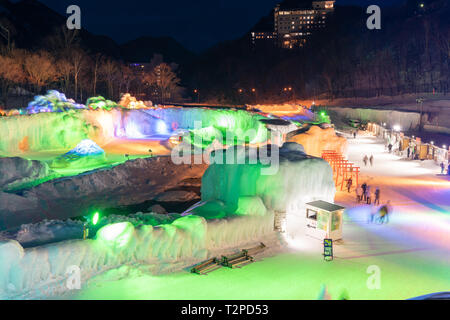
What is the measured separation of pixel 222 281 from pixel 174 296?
1.24 m

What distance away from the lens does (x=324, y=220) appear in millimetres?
11922

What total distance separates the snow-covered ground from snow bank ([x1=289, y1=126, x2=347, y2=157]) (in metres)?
7.40

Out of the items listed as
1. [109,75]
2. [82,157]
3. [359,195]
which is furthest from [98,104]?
[359,195]

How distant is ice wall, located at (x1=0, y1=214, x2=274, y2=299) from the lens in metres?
8.27

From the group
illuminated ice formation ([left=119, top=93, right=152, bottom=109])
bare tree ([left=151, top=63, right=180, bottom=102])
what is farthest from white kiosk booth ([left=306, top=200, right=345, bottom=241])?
bare tree ([left=151, top=63, right=180, bottom=102])

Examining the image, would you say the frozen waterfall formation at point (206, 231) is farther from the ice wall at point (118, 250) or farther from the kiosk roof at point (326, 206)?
the kiosk roof at point (326, 206)

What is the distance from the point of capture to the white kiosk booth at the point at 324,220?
1182cm

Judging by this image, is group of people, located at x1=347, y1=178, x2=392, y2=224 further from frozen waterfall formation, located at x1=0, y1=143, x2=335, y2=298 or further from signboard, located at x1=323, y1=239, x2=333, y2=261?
signboard, located at x1=323, y1=239, x2=333, y2=261

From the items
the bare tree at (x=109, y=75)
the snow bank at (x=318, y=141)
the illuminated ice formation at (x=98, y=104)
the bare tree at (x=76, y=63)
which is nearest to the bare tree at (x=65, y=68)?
the bare tree at (x=76, y=63)

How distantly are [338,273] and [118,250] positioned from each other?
17.3 feet

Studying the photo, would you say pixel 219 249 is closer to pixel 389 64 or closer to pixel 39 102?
pixel 39 102

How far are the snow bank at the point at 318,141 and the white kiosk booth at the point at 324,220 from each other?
377 inches

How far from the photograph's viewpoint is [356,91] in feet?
226
